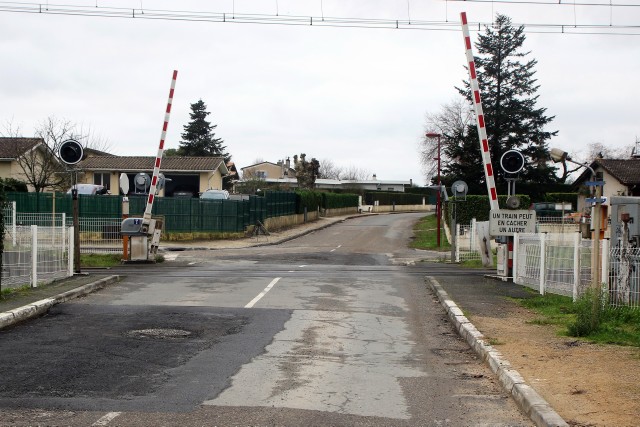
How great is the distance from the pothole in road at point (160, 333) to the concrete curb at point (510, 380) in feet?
12.9

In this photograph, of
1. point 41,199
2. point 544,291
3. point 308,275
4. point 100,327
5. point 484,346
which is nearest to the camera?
point 484,346

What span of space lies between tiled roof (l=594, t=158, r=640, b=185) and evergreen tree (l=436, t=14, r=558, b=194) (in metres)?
7.36

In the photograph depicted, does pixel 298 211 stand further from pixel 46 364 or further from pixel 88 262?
pixel 46 364

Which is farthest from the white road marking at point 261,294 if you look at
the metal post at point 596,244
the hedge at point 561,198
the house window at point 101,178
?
the hedge at point 561,198

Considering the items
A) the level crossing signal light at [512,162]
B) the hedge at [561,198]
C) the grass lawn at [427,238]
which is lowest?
the grass lawn at [427,238]

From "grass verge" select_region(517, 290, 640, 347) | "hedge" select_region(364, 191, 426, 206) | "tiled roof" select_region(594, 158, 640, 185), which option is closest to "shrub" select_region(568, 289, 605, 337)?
"grass verge" select_region(517, 290, 640, 347)

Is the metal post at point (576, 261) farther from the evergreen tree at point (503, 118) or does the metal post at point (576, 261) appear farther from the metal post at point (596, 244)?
the evergreen tree at point (503, 118)

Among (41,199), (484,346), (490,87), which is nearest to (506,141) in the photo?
(490,87)

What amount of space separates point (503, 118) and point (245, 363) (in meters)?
54.3

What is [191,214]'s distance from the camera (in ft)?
131

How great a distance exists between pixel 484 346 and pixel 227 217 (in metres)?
33.0

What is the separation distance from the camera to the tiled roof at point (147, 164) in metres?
58.8

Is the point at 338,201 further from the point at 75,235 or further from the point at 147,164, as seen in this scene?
the point at 75,235

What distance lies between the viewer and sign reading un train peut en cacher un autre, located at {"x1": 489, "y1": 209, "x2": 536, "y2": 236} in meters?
17.7
